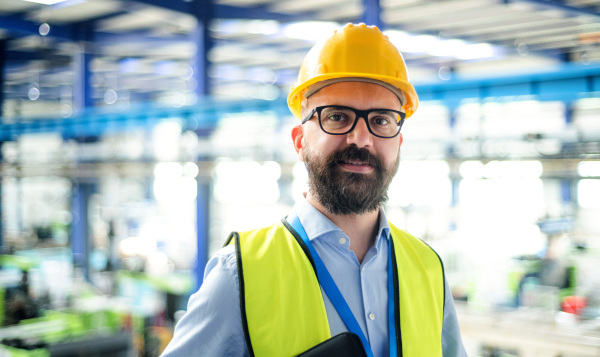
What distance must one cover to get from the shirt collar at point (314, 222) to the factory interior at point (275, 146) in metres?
0.11

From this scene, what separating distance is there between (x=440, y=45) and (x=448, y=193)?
7.43m

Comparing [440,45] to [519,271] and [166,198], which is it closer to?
[519,271]

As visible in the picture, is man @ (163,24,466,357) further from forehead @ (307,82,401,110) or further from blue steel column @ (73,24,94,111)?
blue steel column @ (73,24,94,111)

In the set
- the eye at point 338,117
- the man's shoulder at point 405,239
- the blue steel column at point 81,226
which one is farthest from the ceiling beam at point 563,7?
the blue steel column at point 81,226

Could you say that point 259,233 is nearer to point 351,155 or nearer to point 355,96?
point 351,155

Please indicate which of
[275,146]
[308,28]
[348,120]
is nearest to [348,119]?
[348,120]

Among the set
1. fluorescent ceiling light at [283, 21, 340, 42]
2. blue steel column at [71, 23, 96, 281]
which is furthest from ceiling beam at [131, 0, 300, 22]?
blue steel column at [71, 23, 96, 281]

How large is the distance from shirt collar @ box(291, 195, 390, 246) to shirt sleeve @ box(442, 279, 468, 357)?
14.6 inches

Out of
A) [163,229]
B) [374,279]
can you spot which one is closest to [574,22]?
[374,279]

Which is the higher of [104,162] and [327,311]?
[104,162]

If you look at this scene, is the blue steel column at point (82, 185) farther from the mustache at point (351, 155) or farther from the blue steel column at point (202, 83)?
the mustache at point (351, 155)

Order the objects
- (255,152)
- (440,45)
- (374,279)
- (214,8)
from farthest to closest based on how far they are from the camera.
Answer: (440,45) → (214,8) → (255,152) → (374,279)

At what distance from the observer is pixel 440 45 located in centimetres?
1112

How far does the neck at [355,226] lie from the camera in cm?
158
